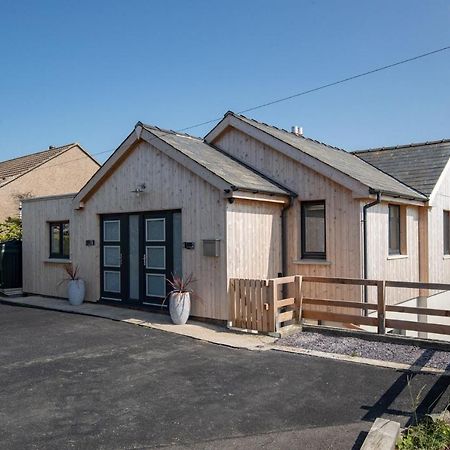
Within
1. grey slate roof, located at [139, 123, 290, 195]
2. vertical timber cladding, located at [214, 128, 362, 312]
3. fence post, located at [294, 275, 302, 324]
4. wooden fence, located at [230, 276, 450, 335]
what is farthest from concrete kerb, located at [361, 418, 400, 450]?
vertical timber cladding, located at [214, 128, 362, 312]

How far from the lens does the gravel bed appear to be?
7418mm

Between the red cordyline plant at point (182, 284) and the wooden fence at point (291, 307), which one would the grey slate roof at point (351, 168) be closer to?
the wooden fence at point (291, 307)

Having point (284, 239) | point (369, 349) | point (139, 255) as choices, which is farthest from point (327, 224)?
point (139, 255)

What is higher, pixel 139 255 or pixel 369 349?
pixel 139 255

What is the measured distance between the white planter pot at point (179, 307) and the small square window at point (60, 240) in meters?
5.58

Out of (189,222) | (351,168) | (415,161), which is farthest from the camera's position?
(415,161)

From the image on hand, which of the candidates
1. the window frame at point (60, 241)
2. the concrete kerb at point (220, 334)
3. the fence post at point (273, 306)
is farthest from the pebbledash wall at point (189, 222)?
the fence post at point (273, 306)

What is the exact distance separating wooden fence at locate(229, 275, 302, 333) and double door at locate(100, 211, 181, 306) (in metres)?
1.97

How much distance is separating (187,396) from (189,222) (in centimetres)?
532

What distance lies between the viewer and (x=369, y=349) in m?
8.20

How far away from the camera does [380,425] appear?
455 centimetres

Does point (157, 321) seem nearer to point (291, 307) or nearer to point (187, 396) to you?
point (291, 307)

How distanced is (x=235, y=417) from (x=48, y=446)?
6.34 ft

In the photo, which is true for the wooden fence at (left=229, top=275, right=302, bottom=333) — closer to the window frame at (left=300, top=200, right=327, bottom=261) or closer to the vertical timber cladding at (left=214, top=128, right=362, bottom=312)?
the vertical timber cladding at (left=214, top=128, right=362, bottom=312)
